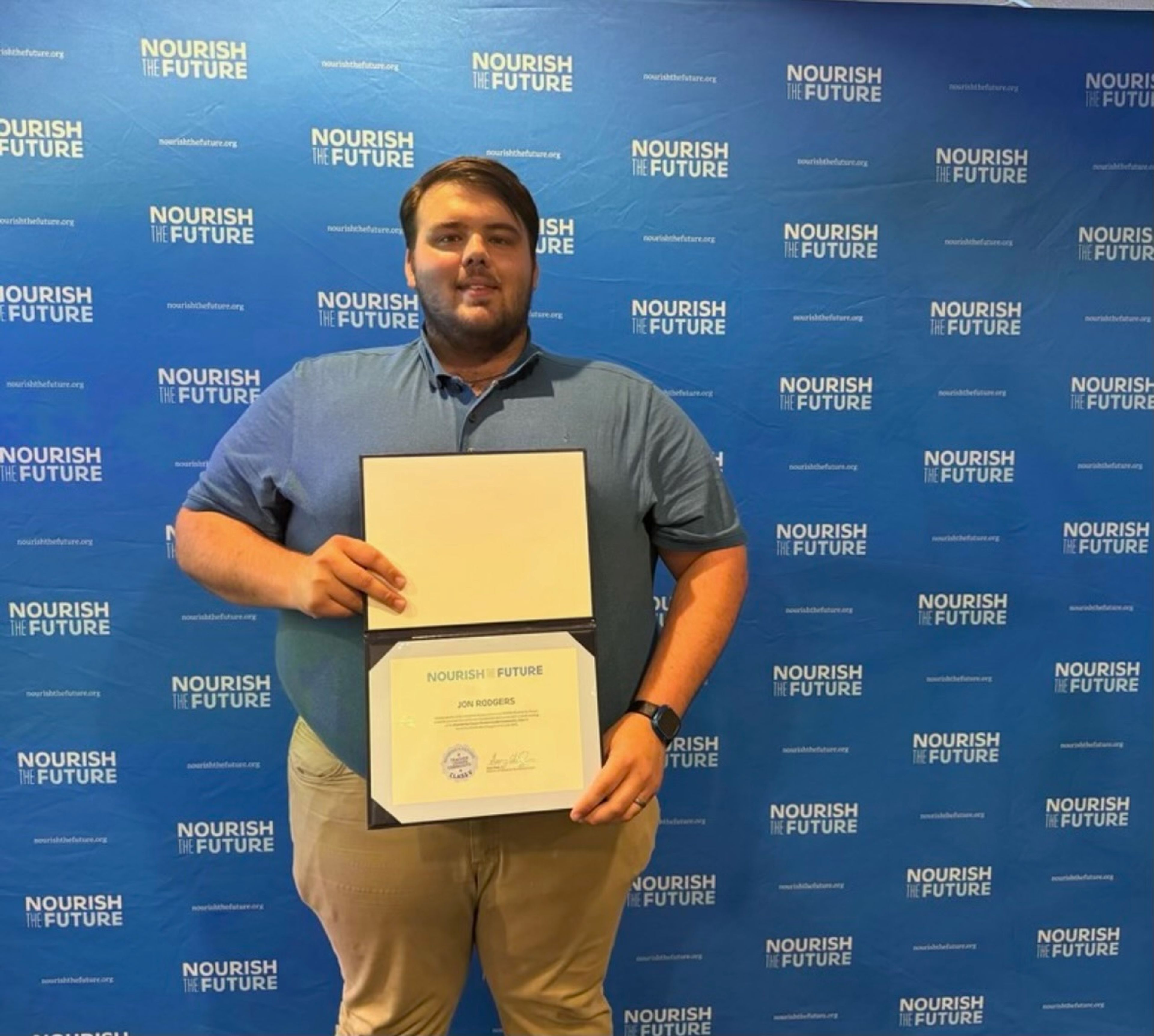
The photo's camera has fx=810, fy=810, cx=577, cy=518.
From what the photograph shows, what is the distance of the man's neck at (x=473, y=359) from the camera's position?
4.24 ft

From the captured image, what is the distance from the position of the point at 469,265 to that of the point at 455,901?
1009mm

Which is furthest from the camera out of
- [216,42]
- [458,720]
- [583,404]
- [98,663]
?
[98,663]

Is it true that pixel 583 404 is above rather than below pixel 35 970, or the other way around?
above

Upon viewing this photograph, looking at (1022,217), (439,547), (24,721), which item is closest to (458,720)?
(439,547)

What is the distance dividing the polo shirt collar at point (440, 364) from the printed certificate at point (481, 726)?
40 centimetres

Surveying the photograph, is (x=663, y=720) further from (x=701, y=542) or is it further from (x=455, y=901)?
(x=455, y=901)

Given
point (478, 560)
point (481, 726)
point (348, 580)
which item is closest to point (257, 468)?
point (348, 580)

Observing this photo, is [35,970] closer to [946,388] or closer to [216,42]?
[216,42]

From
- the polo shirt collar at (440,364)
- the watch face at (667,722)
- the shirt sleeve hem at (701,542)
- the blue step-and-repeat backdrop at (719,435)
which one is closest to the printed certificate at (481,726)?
the watch face at (667,722)

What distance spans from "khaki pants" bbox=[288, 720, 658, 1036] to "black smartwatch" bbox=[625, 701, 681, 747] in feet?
0.68

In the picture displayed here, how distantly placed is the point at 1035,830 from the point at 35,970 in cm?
241

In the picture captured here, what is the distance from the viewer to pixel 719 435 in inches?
73.0

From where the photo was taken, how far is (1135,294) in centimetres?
190

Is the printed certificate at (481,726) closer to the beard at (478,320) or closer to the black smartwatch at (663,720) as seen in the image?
the black smartwatch at (663,720)
